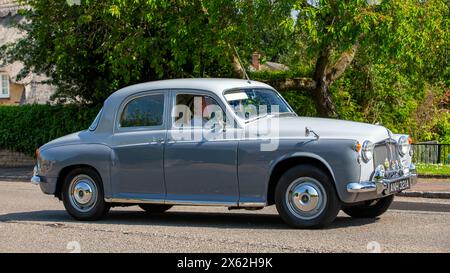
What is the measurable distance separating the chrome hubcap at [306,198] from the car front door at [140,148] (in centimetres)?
182

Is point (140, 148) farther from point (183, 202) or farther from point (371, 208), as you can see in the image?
point (371, 208)

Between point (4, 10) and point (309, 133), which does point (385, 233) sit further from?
point (4, 10)

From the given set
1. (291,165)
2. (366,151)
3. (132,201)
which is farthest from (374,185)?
(132,201)

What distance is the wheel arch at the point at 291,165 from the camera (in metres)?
9.45

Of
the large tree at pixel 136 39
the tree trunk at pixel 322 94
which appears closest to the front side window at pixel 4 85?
the large tree at pixel 136 39

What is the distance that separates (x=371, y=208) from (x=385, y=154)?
4.14 ft

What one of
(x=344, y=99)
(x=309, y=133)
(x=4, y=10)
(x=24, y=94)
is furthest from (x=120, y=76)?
(x=4, y=10)

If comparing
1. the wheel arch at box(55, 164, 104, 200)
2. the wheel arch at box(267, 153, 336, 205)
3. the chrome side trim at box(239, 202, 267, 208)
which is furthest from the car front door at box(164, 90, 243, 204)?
the wheel arch at box(55, 164, 104, 200)

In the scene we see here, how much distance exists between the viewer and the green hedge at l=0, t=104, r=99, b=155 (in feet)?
87.0

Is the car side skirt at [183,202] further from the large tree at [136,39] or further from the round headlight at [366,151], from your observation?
the large tree at [136,39]

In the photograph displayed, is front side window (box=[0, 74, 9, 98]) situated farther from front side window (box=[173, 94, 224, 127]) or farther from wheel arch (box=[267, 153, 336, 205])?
wheel arch (box=[267, 153, 336, 205])

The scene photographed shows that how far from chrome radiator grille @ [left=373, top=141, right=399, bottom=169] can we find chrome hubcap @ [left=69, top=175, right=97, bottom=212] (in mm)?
3947

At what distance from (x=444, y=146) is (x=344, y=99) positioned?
11.0 feet

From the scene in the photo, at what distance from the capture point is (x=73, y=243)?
9164 millimetres
